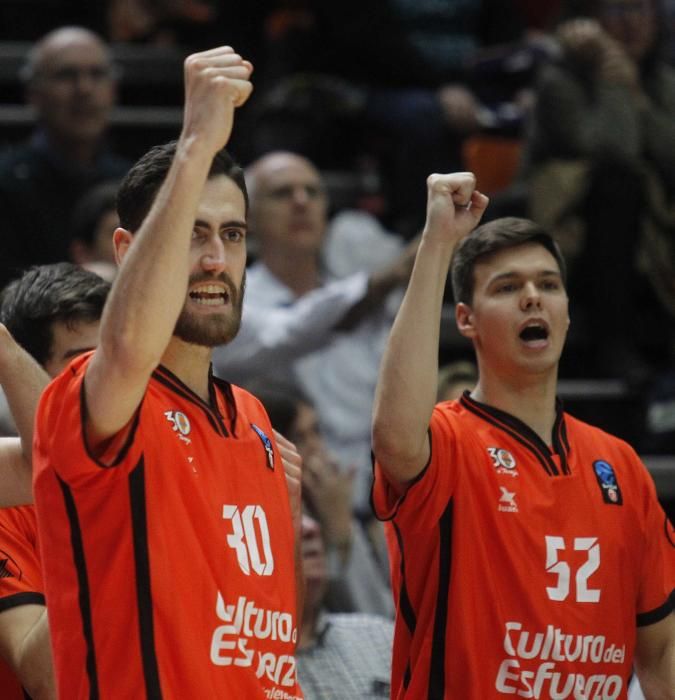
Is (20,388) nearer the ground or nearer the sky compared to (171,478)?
nearer the sky

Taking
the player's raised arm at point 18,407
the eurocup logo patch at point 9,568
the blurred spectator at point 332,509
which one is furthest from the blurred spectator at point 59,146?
the player's raised arm at point 18,407

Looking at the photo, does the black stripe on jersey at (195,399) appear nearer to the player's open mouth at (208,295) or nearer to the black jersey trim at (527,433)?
the player's open mouth at (208,295)

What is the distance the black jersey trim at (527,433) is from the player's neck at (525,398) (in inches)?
0.8

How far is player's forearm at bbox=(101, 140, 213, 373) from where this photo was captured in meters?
2.78

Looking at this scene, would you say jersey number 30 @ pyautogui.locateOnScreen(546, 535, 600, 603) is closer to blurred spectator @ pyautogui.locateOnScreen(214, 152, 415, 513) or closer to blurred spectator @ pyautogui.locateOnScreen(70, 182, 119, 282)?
blurred spectator @ pyautogui.locateOnScreen(214, 152, 415, 513)

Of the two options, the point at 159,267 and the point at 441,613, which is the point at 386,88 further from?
the point at 159,267

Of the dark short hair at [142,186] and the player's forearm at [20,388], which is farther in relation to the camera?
the player's forearm at [20,388]

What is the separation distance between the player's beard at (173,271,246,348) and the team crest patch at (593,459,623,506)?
1.21m

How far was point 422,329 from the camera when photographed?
3582 mm

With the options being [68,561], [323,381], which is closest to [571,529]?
[68,561]

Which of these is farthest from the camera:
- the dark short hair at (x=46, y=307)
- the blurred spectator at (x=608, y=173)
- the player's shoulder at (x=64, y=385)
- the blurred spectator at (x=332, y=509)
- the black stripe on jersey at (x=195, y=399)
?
the blurred spectator at (x=608, y=173)

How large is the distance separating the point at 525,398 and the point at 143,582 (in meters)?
1.43

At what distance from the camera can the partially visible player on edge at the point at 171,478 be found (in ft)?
9.24

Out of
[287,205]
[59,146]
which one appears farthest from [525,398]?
[59,146]
